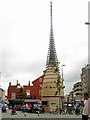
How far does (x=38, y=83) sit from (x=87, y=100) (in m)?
83.7

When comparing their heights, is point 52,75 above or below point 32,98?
above

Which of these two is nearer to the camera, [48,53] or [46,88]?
[46,88]

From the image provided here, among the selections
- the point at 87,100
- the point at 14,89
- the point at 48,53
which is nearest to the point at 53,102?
the point at 48,53

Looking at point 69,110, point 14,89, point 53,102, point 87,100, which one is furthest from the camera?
point 14,89

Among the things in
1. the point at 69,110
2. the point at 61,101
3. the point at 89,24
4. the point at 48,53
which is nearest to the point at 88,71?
the point at 48,53

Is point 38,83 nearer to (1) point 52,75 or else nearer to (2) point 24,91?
(2) point 24,91

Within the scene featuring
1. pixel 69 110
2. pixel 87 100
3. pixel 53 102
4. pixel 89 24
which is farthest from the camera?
pixel 53 102

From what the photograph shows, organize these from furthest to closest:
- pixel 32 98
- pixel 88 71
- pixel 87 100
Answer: pixel 88 71 → pixel 32 98 → pixel 87 100

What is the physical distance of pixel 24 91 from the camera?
93.8 metres

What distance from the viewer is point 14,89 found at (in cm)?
9788

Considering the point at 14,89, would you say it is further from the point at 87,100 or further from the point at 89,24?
the point at 87,100

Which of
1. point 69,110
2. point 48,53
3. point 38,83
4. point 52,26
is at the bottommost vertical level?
point 69,110

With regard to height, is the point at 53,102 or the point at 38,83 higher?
the point at 38,83

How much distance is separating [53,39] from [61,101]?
2942cm
